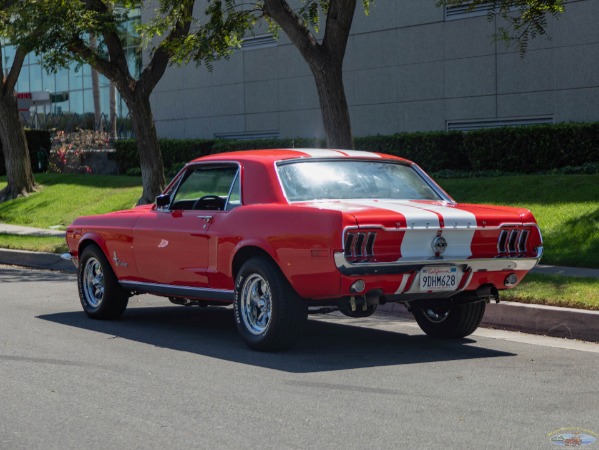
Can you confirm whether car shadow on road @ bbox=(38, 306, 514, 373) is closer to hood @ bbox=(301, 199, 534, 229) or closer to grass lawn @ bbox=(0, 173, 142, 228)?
hood @ bbox=(301, 199, 534, 229)

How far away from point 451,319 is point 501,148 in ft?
43.8

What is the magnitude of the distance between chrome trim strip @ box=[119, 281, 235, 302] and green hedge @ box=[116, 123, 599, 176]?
28.4 ft

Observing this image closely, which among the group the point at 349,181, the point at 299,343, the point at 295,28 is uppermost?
the point at 295,28

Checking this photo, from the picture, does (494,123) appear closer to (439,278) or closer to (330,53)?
(330,53)

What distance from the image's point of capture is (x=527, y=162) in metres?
22.2

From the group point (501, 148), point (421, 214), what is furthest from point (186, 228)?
point (501, 148)

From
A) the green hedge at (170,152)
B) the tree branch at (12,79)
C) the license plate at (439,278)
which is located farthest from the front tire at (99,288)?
the tree branch at (12,79)

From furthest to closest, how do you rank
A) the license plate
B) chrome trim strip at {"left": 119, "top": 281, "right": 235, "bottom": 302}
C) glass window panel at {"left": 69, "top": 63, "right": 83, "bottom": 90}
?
glass window panel at {"left": 69, "top": 63, "right": 83, "bottom": 90} < chrome trim strip at {"left": 119, "top": 281, "right": 235, "bottom": 302} < the license plate

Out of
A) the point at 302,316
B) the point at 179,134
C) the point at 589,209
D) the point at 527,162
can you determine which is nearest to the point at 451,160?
the point at 527,162

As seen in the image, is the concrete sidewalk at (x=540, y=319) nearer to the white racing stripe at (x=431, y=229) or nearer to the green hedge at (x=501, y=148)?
the white racing stripe at (x=431, y=229)

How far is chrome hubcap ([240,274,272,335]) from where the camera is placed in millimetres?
9023

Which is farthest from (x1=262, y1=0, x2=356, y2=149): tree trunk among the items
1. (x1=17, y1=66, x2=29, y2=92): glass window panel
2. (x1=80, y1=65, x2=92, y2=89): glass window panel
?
(x1=17, y1=66, x2=29, y2=92): glass window panel

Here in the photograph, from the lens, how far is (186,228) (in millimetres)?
9969

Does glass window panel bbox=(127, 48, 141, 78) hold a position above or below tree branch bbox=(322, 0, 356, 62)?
above
